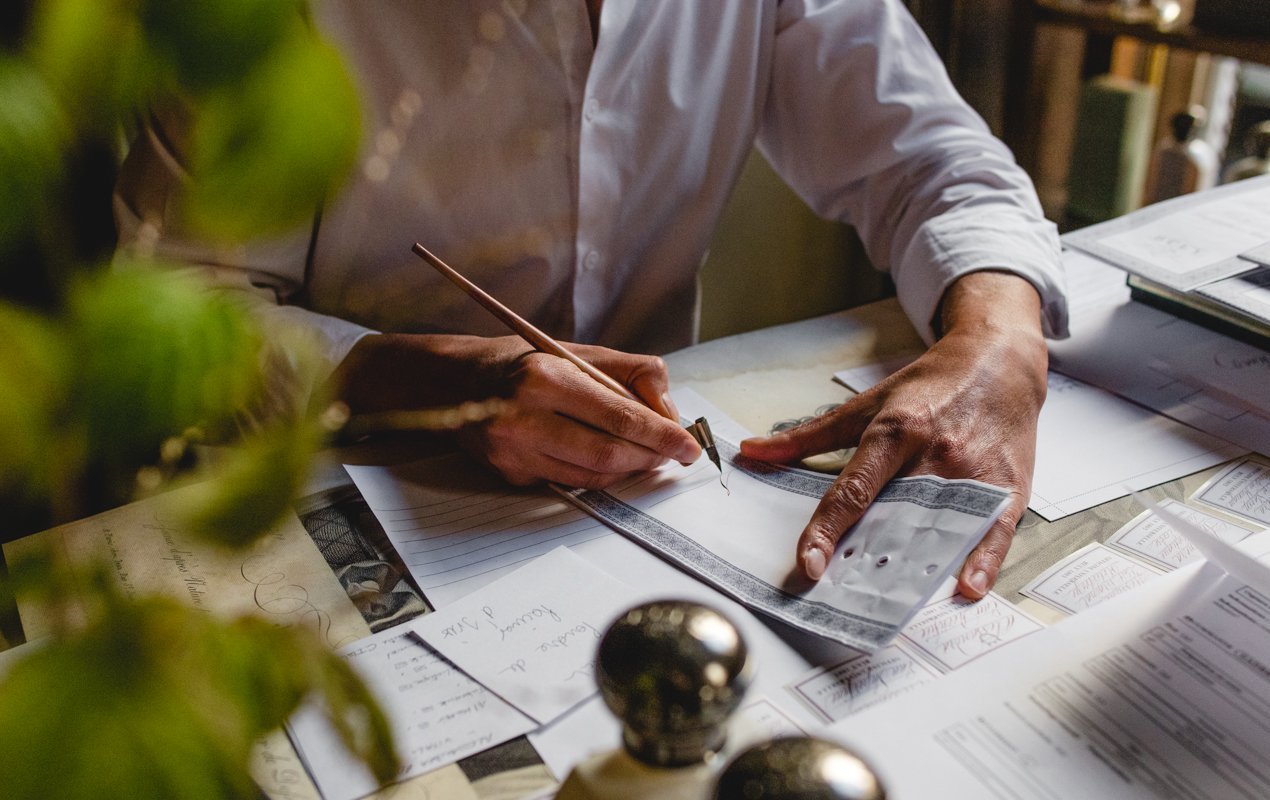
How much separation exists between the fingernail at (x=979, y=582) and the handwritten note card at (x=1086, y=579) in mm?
28

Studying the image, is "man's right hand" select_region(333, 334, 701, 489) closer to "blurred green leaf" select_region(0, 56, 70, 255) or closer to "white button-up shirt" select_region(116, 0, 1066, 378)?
"white button-up shirt" select_region(116, 0, 1066, 378)

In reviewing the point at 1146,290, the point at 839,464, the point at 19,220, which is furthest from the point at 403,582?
the point at 1146,290

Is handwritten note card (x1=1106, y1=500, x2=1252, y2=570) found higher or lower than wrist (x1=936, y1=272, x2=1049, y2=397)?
lower

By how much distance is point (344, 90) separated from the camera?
0.71 feet

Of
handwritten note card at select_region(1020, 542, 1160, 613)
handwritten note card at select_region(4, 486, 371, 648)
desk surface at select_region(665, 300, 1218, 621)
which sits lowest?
desk surface at select_region(665, 300, 1218, 621)

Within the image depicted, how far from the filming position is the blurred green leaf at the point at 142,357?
0.21 meters

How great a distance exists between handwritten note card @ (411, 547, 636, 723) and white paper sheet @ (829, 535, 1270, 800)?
0.17m

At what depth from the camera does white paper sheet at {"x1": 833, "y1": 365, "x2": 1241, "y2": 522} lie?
765 millimetres

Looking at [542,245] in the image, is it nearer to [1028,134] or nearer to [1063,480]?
[1063,480]

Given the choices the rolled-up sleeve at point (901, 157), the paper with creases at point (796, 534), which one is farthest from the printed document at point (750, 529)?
the rolled-up sleeve at point (901, 157)

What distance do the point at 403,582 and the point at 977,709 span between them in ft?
1.31

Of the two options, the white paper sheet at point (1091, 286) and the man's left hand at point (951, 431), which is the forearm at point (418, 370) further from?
the white paper sheet at point (1091, 286)

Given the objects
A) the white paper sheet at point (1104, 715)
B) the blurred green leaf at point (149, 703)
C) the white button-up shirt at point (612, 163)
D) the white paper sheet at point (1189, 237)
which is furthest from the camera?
the white button-up shirt at point (612, 163)

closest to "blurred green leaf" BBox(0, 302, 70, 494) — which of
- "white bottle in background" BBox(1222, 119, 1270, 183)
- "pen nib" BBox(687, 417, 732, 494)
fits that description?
"pen nib" BBox(687, 417, 732, 494)
